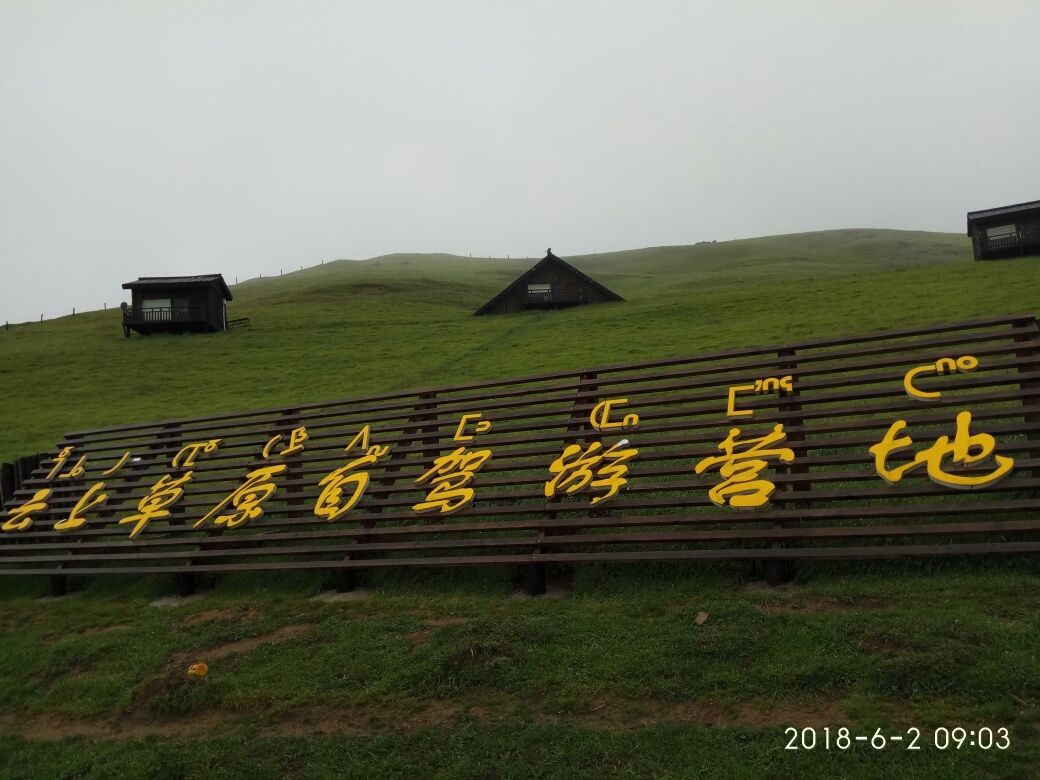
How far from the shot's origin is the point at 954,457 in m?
7.49

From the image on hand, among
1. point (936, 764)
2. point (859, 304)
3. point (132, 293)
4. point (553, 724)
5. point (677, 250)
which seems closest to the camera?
point (936, 764)

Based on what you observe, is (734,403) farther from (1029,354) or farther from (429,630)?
(429,630)

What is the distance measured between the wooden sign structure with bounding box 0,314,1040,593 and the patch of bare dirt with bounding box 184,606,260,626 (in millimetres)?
847

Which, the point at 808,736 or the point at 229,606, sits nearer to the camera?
the point at 808,736

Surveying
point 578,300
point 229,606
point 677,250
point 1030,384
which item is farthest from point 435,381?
point 677,250

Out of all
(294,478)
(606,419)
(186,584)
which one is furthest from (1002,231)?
(186,584)

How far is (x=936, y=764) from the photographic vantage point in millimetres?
4766

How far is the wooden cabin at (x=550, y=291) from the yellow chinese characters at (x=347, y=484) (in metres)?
40.7

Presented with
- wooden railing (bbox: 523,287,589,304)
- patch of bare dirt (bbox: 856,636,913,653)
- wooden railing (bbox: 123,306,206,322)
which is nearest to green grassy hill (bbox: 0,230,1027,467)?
wooden railing (bbox: 123,306,206,322)

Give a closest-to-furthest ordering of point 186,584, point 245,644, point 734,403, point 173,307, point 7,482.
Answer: point 245,644, point 734,403, point 186,584, point 7,482, point 173,307

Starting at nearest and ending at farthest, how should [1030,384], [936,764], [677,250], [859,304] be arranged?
[936,764] → [1030,384] → [859,304] → [677,250]

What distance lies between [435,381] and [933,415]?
2076 cm

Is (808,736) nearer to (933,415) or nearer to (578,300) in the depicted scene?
(933,415)

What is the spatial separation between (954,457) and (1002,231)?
160 feet
